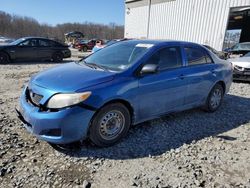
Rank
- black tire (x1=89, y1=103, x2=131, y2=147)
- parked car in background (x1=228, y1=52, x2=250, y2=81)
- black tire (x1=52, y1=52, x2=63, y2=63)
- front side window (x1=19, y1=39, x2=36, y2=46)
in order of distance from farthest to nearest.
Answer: black tire (x1=52, y1=52, x2=63, y2=63) → front side window (x1=19, y1=39, x2=36, y2=46) → parked car in background (x1=228, y1=52, x2=250, y2=81) → black tire (x1=89, y1=103, x2=131, y2=147)

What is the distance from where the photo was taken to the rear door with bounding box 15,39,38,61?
13.0 m

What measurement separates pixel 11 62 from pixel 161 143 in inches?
458

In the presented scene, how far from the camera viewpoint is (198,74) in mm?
4707

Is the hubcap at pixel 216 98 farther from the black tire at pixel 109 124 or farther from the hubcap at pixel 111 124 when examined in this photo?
the hubcap at pixel 111 124

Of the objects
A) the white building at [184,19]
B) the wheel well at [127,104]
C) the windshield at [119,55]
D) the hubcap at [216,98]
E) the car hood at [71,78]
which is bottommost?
the hubcap at [216,98]

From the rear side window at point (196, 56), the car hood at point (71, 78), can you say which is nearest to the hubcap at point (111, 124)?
the car hood at point (71, 78)

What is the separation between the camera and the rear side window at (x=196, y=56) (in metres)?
4.63

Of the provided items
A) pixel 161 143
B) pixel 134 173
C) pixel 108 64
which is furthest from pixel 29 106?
pixel 161 143

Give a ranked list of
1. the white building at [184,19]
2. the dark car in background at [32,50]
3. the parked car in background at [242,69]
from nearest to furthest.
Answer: the parked car in background at [242,69], the dark car in background at [32,50], the white building at [184,19]

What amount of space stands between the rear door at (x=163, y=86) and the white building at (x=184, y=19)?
564 inches

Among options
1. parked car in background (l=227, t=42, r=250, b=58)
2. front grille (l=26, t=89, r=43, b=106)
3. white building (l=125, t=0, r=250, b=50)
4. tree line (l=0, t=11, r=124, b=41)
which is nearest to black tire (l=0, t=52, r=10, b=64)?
front grille (l=26, t=89, r=43, b=106)

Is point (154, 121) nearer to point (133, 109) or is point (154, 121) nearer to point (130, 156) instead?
point (133, 109)

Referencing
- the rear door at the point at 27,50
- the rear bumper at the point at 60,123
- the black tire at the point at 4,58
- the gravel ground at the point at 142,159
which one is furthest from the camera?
the rear door at the point at 27,50

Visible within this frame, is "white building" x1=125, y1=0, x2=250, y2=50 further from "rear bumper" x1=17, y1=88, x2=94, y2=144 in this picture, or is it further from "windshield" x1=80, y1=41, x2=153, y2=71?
"rear bumper" x1=17, y1=88, x2=94, y2=144
